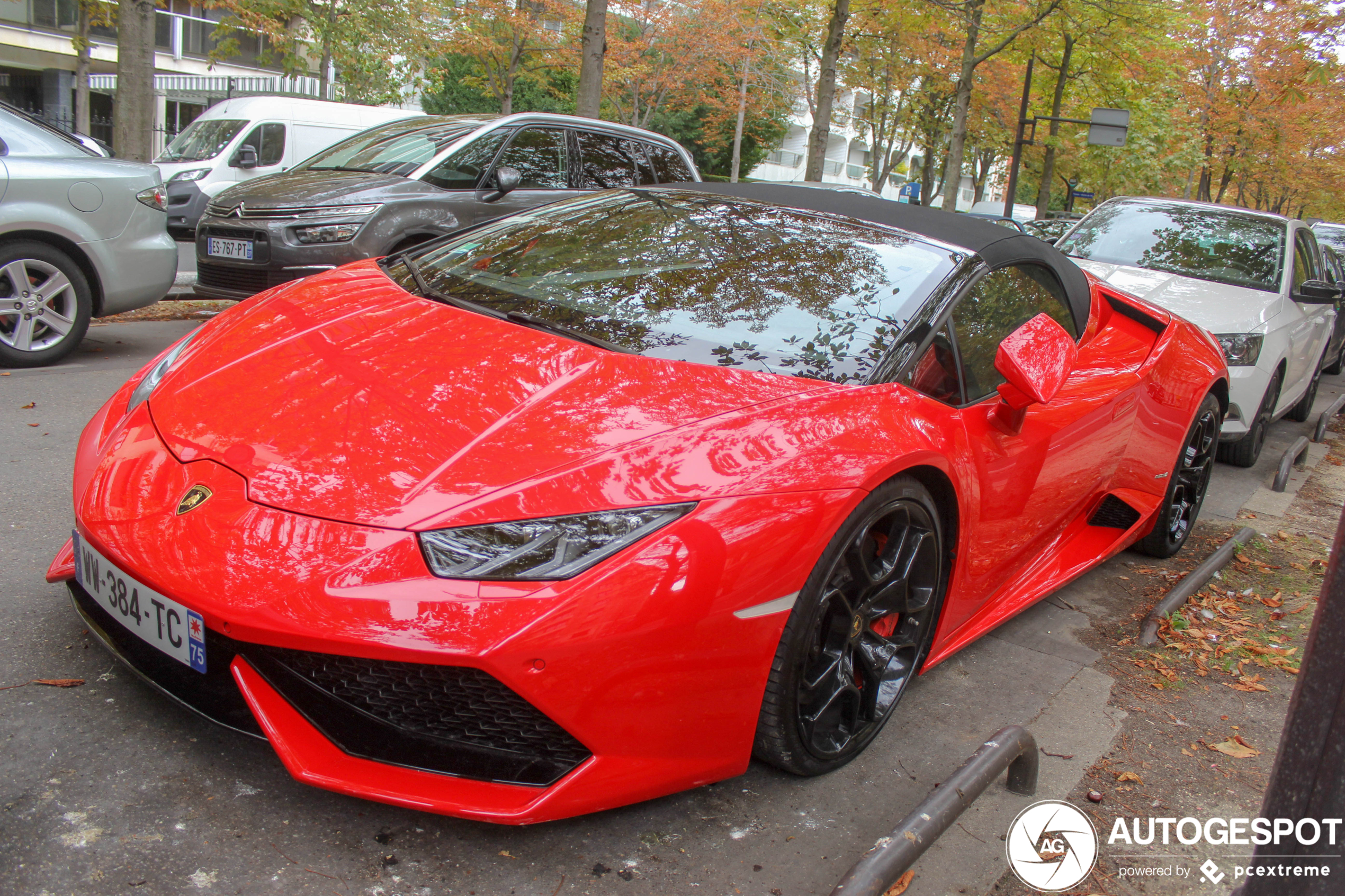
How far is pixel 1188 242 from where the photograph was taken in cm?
715

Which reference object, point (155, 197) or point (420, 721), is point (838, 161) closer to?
point (155, 197)

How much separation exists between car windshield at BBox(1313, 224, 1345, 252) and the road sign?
355 cm

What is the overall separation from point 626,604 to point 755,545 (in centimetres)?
31

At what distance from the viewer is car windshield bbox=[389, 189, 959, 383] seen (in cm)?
259

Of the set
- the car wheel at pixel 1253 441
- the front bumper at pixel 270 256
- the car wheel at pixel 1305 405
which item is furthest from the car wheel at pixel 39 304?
the car wheel at pixel 1305 405

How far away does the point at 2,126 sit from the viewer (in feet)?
17.4

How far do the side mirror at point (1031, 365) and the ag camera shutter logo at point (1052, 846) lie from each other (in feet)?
3.29

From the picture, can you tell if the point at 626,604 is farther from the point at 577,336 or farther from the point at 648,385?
the point at 577,336

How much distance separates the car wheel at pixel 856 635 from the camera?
214cm

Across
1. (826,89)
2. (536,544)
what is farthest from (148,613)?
(826,89)

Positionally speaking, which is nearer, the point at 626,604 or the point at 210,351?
the point at 626,604

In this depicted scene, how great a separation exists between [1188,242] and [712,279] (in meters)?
5.62

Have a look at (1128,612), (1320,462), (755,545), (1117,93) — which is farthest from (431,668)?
(1117,93)
